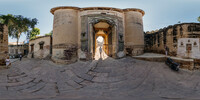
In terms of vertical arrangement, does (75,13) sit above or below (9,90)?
above

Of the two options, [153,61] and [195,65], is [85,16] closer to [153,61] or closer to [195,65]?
[153,61]

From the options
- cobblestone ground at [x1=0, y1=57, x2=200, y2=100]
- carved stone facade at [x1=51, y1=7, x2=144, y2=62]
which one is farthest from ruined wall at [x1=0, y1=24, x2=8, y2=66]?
carved stone facade at [x1=51, y1=7, x2=144, y2=62]

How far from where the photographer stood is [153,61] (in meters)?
9.41

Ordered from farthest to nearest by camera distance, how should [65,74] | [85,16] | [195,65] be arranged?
[85,16], [195,65], [65,74]

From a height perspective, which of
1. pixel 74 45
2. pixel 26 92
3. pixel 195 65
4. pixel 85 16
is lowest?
pixel 26 92

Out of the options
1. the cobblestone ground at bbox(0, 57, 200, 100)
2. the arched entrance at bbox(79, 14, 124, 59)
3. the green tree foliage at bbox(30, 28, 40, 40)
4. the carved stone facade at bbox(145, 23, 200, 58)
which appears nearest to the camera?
the cobblestone ground at bbox(0, 57, 200, 100)

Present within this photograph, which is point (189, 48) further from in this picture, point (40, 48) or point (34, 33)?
point (34, 33)

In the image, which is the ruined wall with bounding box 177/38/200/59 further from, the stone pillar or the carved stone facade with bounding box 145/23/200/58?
the stone pillar

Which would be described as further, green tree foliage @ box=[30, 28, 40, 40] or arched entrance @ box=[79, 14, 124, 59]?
green tree foliage @ box=[30, 28, 40, 40]

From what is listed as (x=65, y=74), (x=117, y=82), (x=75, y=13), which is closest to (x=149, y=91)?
(x=117, y=82)

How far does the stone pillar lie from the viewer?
389 inches

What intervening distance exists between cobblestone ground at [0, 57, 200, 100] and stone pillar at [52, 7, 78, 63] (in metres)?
2.70

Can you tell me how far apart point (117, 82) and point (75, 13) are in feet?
28.6

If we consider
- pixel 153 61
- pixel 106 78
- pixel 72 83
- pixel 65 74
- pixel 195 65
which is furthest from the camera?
pixel 153 61
